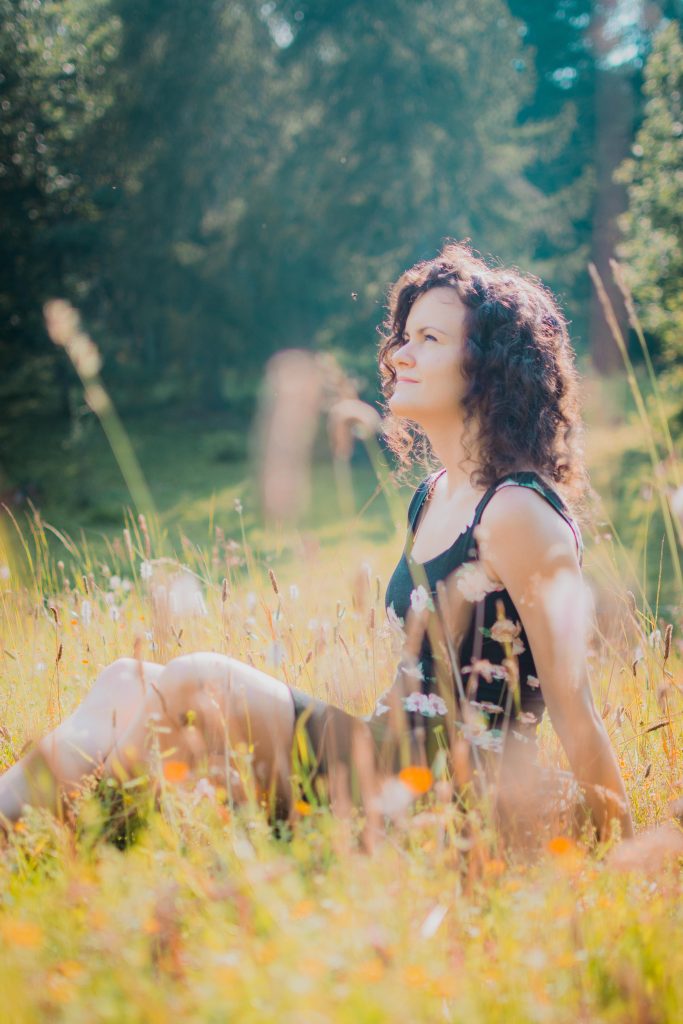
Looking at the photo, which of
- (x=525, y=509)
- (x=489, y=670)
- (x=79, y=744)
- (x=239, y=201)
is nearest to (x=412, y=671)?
(x=489, y=670)

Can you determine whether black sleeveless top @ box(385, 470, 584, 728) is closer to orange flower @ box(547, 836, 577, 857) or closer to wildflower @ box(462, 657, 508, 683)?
wildflower @ box(462, 657, 508, 683)

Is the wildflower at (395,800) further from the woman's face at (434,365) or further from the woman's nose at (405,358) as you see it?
the woman's nose at (405,358)

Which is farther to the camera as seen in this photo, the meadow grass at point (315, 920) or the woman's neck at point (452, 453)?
the woman's neck at point (452, 453)

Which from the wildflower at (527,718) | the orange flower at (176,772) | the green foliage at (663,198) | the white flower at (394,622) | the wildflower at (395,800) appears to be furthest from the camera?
the green foliage at (663,198)

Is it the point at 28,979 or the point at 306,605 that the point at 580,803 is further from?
the point at 306,605

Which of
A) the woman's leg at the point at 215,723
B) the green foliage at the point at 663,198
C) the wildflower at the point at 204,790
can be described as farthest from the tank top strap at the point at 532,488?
the green foliage at the point at 663,198

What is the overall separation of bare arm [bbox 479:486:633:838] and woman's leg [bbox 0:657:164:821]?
75 cm

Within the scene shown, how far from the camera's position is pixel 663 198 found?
32.7ft

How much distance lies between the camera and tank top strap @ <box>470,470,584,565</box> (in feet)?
5.80

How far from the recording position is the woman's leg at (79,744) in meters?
1.61

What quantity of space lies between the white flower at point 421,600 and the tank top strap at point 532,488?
188 millimetres

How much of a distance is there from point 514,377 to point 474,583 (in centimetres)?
53

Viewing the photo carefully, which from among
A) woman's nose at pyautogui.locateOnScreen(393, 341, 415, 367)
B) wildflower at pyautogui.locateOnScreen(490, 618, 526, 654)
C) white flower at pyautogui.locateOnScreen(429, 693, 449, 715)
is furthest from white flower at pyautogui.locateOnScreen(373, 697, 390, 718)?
woman's nose at pyautogui.locateOnScreen(393, 341, 415, 367)

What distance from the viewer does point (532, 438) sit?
1984 millimetres
